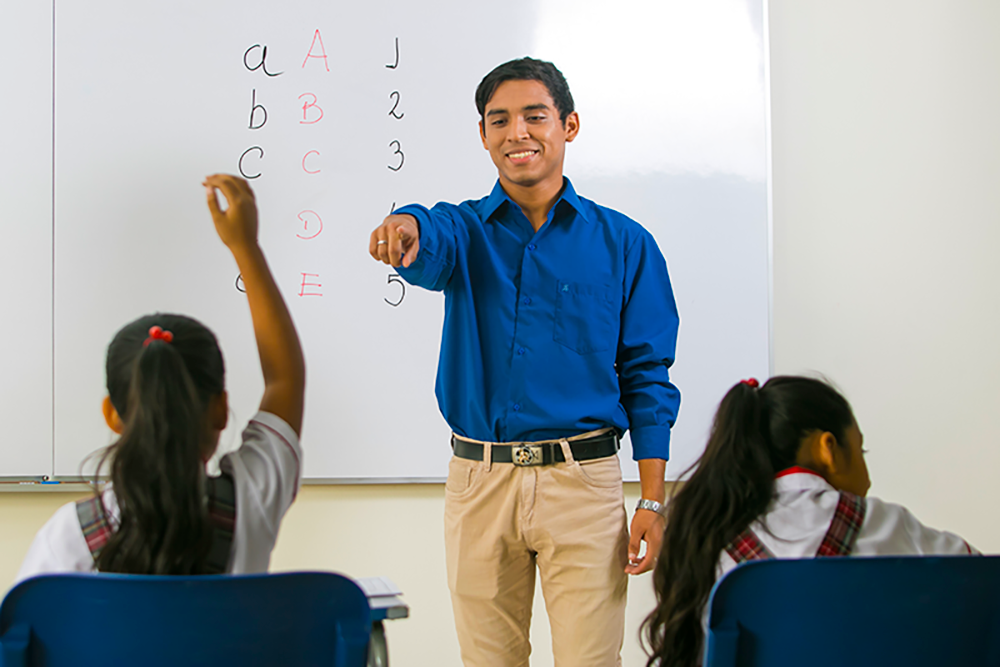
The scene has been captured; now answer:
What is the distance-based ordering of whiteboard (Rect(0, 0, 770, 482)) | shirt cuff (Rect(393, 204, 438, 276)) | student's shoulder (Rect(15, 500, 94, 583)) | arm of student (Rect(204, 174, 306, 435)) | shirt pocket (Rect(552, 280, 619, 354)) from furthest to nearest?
whiteboard (Rect(0, 0, 770, 482)) → shirt pocket (Rect(552, 280, 619, 354)) → shirt cuff (Rect(393, 204, 438, 276)) → arm of student (Rect(204, 174, 306, 435)) → student's shoulder (Rect(15, 500, 94, 583))

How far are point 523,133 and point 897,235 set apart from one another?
1.22m

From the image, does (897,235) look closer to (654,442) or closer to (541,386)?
(654,442)

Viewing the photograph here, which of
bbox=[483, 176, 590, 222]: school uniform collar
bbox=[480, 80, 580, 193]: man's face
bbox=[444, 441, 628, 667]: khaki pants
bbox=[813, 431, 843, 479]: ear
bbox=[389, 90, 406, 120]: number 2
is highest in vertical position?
bbox=[389, 90, 406, 120]: number 2

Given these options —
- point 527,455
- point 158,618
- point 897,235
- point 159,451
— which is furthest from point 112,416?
point 897,235

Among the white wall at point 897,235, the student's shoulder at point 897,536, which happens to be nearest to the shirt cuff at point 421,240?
the student's shoulder at point 897,536

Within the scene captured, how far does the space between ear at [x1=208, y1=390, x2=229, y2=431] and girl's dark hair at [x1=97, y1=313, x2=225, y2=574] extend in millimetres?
11

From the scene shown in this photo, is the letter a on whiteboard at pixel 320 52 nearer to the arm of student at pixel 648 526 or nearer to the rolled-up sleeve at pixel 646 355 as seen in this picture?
the rolled-up sleeve at pixel 646 355

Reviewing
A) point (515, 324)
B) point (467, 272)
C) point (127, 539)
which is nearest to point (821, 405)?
point (515, 324)

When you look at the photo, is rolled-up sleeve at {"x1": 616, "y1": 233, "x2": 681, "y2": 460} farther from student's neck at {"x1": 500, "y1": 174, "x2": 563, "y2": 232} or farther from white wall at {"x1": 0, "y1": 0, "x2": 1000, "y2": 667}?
white wall at {"x1": 0, "y1": 0, "x2": 1000, "y2": 667}

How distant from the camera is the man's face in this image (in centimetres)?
153

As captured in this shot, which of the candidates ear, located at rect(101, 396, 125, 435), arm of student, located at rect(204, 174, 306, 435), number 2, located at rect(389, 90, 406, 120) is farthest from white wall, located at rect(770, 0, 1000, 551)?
ear, located at rect(101, 396, 125, 435)

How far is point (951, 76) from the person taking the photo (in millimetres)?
2129

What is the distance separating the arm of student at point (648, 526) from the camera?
4.62ft

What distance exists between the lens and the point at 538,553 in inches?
56.7
